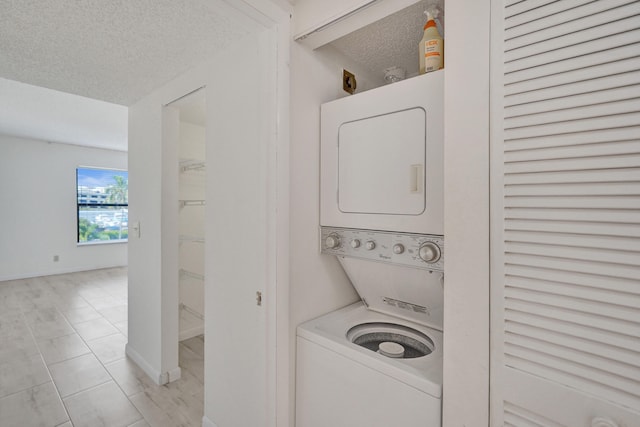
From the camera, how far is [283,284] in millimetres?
1326

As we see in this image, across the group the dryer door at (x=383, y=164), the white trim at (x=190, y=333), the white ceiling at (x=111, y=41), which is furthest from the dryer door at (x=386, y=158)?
the white trim at (x=190, y=333)

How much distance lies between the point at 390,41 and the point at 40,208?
6809 mm

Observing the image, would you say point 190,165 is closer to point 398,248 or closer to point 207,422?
point 207,422

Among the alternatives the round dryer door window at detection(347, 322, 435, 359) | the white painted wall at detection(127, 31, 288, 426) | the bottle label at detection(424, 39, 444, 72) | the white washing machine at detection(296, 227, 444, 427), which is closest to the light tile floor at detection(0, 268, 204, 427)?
the white painted wall at detection(127, 31, 288, 426)

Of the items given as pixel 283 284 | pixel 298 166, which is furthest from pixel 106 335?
pixel 298 166

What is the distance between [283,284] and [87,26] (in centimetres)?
164

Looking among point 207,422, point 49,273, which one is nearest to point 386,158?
point 207,422

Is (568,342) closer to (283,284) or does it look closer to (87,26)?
(283,284)

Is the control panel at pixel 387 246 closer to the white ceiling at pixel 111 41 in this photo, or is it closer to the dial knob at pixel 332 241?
the dial knob at pixel 332 241

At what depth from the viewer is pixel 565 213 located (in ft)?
2.35

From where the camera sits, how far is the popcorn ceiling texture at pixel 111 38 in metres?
1.31

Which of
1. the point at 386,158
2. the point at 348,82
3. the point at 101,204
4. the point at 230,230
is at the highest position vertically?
the point at 348,82

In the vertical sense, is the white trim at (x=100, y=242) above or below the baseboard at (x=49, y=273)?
above

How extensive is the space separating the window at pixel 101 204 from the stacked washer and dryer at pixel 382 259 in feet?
21.6
